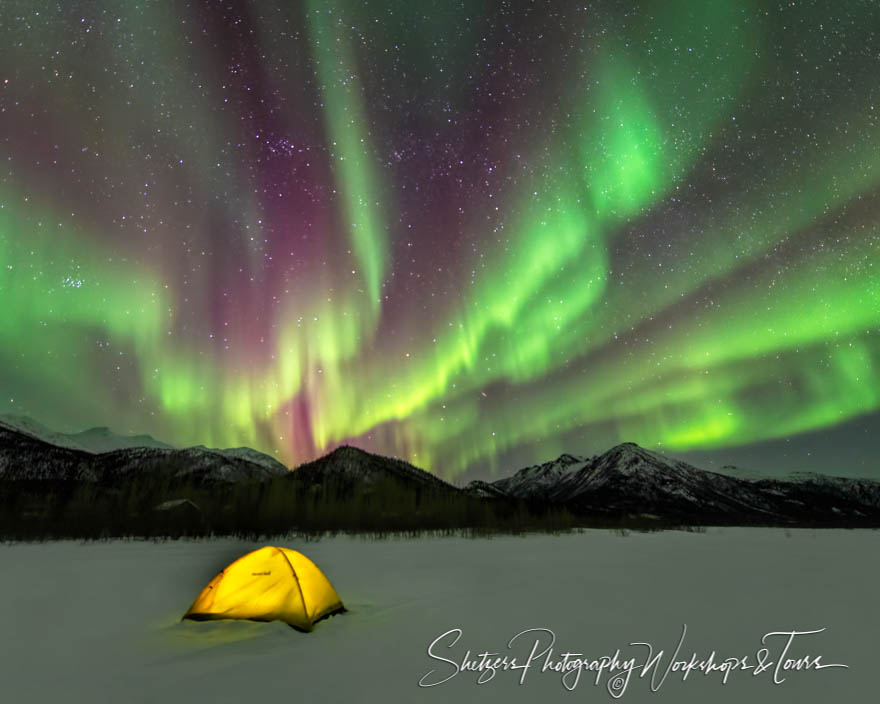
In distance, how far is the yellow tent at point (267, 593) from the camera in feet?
28.8

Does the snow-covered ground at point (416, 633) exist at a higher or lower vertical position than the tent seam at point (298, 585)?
lower

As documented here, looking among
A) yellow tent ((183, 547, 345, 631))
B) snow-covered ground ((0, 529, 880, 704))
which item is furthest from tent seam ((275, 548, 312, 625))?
snow-covered ground ((0, 529, 880, 704))

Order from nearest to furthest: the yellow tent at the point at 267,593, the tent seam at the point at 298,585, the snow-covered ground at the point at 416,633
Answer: the snow-covered ground at the point at 416,633 → the tent seam at the point at 298,585 → the yellow tent at the point at 267,593

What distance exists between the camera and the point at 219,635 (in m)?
8.32

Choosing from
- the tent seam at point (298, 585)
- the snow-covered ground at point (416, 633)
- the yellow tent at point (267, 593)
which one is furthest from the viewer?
the yellow tent at point (267, 593)

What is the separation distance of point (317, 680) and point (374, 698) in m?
0.88

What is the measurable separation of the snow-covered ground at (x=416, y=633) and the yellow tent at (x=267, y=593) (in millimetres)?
214

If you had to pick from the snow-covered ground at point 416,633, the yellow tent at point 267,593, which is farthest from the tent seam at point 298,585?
the snow-covered ground at point 416,633

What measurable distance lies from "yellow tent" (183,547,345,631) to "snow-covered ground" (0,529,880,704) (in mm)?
214

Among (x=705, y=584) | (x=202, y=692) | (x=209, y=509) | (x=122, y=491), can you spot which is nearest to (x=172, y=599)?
(x=202, y=692)

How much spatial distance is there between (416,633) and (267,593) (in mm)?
2574

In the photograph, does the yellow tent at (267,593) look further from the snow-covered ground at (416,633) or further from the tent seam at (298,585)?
the snow-covered ground at (416,633)

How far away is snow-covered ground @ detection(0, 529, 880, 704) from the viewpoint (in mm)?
6516

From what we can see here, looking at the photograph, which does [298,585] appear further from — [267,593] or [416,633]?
[416,633]
